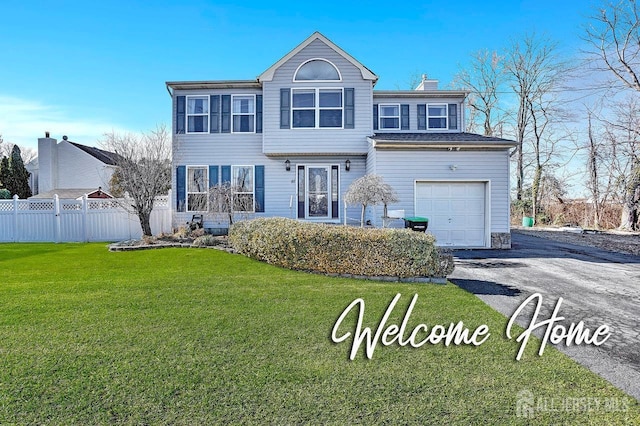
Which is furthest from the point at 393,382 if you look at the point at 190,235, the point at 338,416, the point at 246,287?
the point at 190,235

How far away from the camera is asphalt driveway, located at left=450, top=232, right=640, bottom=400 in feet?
12.4

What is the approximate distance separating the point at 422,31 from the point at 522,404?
18877 millimetres

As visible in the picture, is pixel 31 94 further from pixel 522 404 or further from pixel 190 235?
pixel 522 404

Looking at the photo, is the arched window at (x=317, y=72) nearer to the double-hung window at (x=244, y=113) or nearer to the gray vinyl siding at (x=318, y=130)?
the gray vinyl siding at (x=318, y=130)

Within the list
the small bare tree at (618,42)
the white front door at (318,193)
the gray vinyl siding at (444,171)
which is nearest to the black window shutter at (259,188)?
the white front door at (318,193)

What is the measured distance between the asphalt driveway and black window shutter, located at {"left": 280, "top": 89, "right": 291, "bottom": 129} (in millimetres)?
7526

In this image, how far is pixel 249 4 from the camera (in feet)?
46.1

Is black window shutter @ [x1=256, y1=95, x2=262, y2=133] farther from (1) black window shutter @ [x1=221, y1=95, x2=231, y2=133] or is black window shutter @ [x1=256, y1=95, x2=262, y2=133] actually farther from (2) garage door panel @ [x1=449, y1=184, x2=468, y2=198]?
(2) garage door panel @ [x1=449, y1=184, x2=468, y2=198]

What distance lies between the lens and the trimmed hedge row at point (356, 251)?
6.98 metres

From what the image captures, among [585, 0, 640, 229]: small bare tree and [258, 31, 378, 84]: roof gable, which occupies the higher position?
[585, 0, 640, 229]: small bare tree

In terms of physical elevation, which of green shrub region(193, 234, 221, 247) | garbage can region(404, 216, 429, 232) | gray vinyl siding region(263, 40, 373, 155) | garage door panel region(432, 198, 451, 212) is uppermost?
gray vinyl siding region(263, 40, 373, 155)

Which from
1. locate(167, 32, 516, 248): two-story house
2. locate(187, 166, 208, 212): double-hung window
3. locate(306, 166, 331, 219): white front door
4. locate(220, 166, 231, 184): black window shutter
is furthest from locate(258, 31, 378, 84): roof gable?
locate(187, 166, 208, 212): double-hung window

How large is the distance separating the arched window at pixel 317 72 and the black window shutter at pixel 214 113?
324cm

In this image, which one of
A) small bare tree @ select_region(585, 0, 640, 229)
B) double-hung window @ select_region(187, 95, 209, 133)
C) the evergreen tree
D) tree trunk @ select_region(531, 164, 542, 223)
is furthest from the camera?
the evergreen tree
